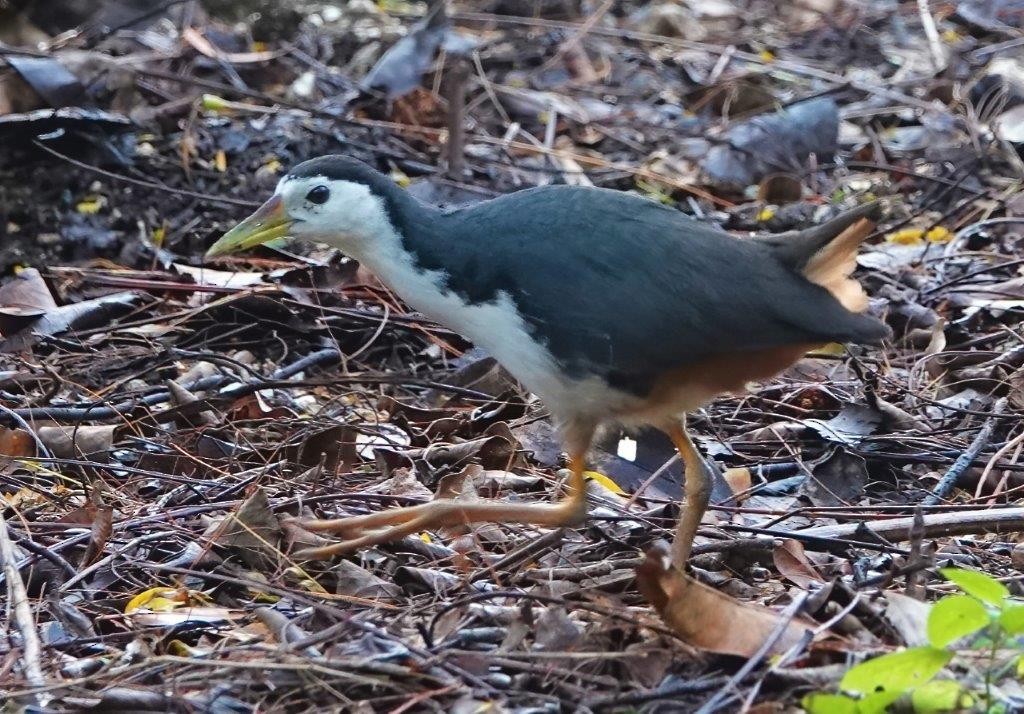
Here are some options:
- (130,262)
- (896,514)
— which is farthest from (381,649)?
(130,262)

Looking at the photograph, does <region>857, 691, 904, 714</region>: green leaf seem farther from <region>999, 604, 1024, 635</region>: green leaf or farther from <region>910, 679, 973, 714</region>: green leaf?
<region>999, 604, 1024, 635</region>: green leaf

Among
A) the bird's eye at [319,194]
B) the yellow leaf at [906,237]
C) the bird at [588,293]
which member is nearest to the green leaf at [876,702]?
the bird at [588,293]

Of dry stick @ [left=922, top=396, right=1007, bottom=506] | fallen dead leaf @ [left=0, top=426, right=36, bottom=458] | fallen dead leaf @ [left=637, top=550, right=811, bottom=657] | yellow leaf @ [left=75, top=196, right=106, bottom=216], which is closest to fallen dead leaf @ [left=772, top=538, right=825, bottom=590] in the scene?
fallen dead leaf @ [left=637, top=550, right=811, bottom=657]

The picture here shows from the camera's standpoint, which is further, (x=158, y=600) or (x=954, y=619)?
(x=158, y=600)

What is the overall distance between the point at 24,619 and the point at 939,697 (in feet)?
6.47

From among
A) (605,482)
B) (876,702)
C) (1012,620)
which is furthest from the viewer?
(605,482)

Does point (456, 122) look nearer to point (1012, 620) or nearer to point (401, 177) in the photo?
point (401, 177)

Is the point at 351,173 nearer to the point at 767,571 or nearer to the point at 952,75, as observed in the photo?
the point at 767,571

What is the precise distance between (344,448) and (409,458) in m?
0.21

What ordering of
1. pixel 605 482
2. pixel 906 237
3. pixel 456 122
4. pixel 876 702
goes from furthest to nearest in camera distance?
pixel 456 122 → pixel 906 237 → pixel 605 482 → pixel 876 702

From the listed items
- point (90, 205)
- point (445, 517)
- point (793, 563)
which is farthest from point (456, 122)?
point (793, 563)

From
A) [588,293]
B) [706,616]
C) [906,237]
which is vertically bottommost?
[906,237]

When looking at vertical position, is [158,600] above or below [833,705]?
below

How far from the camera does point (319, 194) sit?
3688 millimetres
